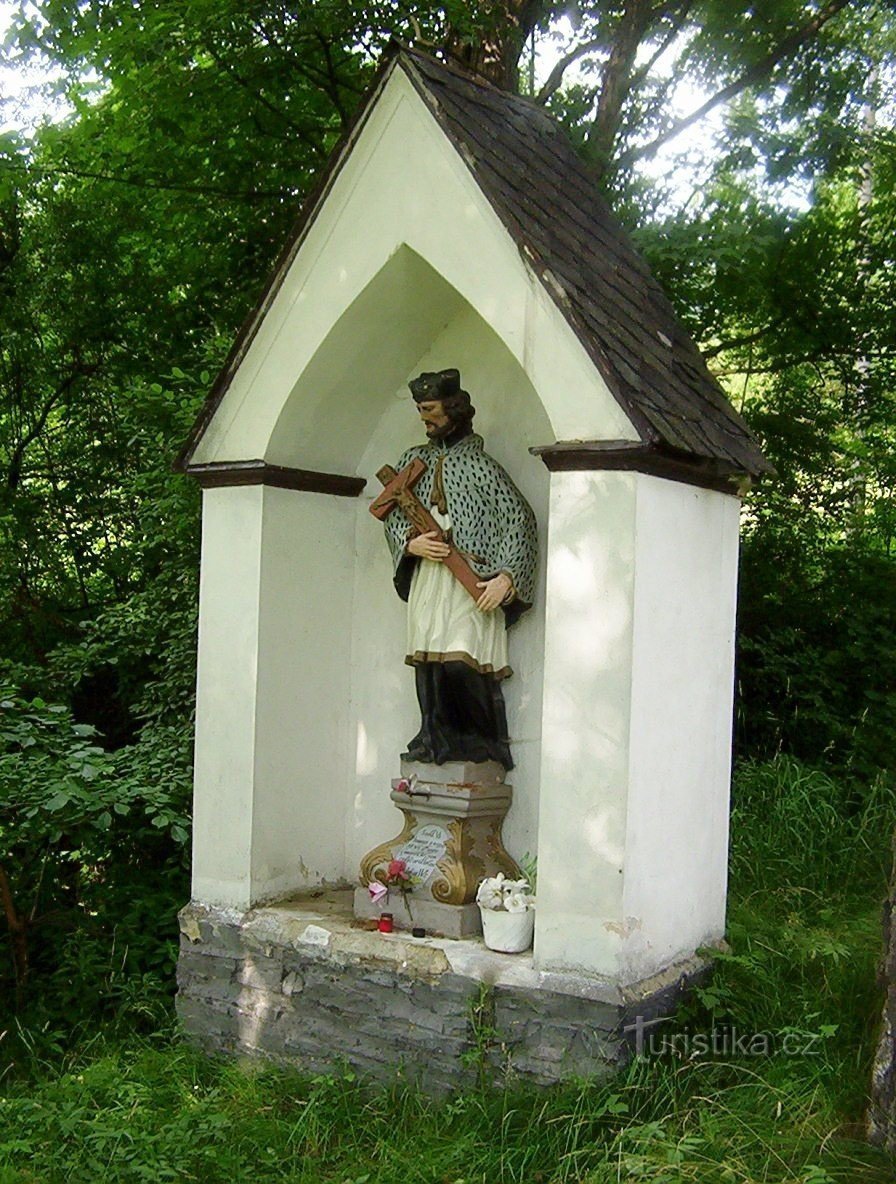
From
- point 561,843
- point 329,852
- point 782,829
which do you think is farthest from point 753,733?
point 561,843

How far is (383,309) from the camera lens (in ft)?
16.3

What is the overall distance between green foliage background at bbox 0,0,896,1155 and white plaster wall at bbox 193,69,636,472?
1.63 meters

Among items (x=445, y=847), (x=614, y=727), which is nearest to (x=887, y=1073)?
(x=614, y=727)

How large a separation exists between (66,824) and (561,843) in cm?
246

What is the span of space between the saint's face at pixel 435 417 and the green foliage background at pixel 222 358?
1978 mm

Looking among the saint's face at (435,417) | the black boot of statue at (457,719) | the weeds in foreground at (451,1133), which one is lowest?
the weeds in foreground at (451,1133)

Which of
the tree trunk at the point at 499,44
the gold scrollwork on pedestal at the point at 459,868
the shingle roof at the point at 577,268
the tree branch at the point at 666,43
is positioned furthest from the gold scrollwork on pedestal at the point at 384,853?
the tree branch at the point at 666,43

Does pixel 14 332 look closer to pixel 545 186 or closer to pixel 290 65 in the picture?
pixel 290 65

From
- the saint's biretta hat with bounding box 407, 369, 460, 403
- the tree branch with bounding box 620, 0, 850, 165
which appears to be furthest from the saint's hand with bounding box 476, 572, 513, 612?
the tree branch with bounding box 620, 0, 850, 165

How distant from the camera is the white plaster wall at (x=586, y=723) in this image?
415cm

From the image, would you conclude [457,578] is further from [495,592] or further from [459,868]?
[459,868]

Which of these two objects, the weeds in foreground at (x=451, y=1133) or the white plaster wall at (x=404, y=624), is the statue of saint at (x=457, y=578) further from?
the weeds in foreground at (x=451, y=1133)

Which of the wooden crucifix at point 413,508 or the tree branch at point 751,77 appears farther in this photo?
the tree branch at point 751,77

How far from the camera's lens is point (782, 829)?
5941 millimetres
